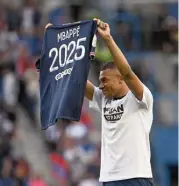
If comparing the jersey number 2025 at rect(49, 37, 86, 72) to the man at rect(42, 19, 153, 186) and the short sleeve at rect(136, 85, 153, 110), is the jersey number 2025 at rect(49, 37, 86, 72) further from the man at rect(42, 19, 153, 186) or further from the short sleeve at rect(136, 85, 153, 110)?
the short sleeve at rect(136, 85, 153, 110)

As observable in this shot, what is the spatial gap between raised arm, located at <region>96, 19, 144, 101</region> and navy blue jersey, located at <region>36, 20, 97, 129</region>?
0.54 feet

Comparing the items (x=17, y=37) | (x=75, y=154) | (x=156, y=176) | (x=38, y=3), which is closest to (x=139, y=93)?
(x=75, y=154)

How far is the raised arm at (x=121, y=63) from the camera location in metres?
7.39

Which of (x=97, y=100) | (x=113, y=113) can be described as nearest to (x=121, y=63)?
(x=113, y=113)

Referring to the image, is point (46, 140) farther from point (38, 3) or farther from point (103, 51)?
point (38, 3)

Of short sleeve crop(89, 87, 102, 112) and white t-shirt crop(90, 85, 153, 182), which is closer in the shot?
white t-shirt crop(90, 85, 153, 182)

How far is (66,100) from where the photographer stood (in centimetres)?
766

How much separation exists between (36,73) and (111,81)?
8.84 meters

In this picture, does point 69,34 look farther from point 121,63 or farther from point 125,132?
point 125,132

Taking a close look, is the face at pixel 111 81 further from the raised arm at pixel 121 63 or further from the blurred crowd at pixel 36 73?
the blurred crowd at pixel 36 73

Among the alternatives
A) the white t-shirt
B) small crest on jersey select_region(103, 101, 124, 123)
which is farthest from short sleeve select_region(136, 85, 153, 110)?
small crest on jersey select_region(103, 101, 124, 123)

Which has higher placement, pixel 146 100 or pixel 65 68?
pixel 65 68

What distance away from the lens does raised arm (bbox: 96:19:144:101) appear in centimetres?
739

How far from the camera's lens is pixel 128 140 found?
768 cm
